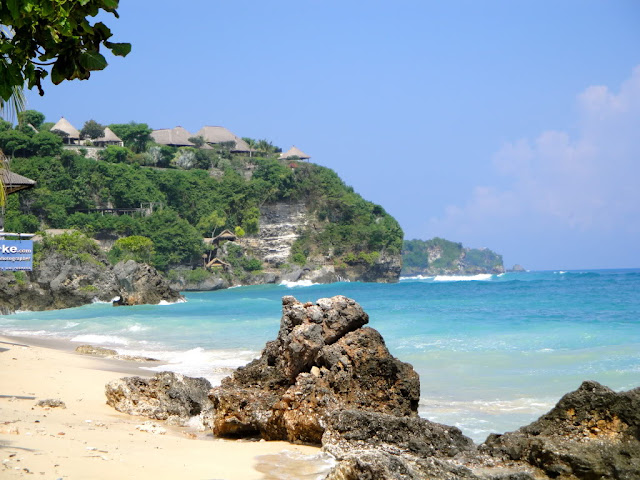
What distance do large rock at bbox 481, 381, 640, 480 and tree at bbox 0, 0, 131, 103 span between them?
3.80 metres

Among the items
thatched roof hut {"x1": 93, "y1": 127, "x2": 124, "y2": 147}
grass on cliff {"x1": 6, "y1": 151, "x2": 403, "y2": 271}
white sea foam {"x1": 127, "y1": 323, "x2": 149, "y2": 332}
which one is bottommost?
white sea foam {"x1": 127, "y1": 323, "x2": 149, "y2": 332}

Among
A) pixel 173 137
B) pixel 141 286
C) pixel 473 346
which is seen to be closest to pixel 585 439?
pixel 473 346

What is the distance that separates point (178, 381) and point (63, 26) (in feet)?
18.3

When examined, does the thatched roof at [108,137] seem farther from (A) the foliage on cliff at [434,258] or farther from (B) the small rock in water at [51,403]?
(A) the foliage on cliff at [434,258]

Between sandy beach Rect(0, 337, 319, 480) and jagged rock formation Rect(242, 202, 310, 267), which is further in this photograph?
jagged rock formation Rect(242, 202, 310, 267)

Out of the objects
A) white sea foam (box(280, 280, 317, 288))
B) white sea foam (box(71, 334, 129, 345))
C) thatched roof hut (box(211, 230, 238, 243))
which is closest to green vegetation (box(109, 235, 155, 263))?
thatched roof hut (box(211, 230, 238, 243))

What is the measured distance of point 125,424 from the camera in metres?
7.57

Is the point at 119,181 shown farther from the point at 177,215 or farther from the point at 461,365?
the point at 461,365

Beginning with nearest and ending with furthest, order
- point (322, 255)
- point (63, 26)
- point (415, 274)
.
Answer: point (63, 26), point (322, 255), point (415, 274)

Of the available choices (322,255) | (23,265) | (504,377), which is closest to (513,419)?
(504,377)

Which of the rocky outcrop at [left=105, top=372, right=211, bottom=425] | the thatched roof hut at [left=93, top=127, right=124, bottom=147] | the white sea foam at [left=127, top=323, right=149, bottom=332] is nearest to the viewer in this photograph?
the rocky outcrop at [left=105, top=372, right=211, bottom=425]

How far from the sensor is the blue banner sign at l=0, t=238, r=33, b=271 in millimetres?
15713

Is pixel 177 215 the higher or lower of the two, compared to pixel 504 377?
higher

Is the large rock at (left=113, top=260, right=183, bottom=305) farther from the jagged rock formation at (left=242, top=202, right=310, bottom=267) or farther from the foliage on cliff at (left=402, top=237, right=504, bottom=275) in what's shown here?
the foliage on cliff at (left=402, top=237, right=504, bottom=275)
